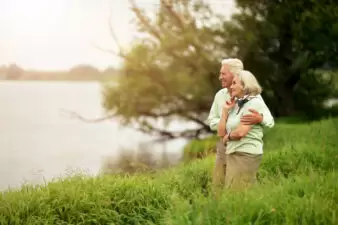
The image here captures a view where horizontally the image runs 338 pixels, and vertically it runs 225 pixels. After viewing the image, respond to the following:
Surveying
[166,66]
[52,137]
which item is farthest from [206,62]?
[52,137]

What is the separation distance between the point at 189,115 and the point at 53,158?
3284 mm

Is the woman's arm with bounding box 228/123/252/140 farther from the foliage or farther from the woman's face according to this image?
the foliage

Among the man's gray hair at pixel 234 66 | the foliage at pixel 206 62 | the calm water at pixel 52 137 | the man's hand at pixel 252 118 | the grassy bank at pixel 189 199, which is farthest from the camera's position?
the foliage at pixel 206 62

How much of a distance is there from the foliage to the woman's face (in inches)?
322

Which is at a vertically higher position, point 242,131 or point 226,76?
point 226,76

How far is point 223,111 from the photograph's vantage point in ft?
14.6

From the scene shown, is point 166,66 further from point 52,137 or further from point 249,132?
point 249,132

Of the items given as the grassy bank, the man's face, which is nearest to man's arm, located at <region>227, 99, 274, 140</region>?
the man's face

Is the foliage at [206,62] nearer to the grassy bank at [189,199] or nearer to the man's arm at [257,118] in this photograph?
the grassy bank at [189,199]

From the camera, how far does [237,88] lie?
4379 mm

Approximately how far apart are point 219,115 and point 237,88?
1.01ft

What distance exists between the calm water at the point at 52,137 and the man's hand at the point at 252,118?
551 cm

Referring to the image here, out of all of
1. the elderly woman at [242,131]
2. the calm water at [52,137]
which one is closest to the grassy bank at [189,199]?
the elderly woman at [242,131]

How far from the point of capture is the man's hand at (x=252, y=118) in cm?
437
